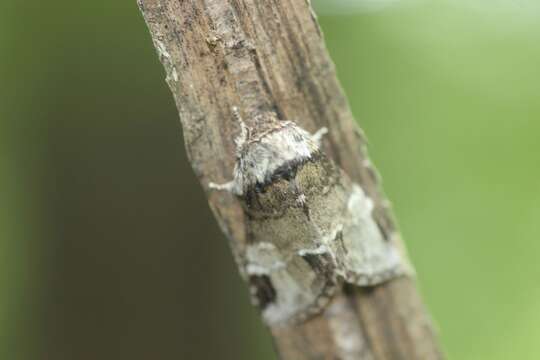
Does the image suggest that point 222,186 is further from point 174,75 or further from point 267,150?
point 174,75

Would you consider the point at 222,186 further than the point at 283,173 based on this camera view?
Yes

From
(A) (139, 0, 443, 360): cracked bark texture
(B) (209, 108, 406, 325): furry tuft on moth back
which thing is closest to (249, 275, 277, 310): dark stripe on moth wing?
(B) (209, 108, 406, 325): furry tuft on moth back

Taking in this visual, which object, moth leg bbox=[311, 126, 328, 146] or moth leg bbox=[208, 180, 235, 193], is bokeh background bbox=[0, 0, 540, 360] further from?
moth leg bbox=[311, 126, 328, 146]

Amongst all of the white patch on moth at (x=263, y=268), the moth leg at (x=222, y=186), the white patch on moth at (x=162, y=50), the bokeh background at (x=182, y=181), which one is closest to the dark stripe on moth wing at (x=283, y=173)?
the moth leg at (x=222, y=186)

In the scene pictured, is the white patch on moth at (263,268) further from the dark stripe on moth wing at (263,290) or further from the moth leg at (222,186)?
the moth leg at (222,186)

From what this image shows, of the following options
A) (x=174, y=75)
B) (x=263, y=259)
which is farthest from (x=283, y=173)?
(x=174, y=75)

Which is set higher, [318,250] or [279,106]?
[279,106]
